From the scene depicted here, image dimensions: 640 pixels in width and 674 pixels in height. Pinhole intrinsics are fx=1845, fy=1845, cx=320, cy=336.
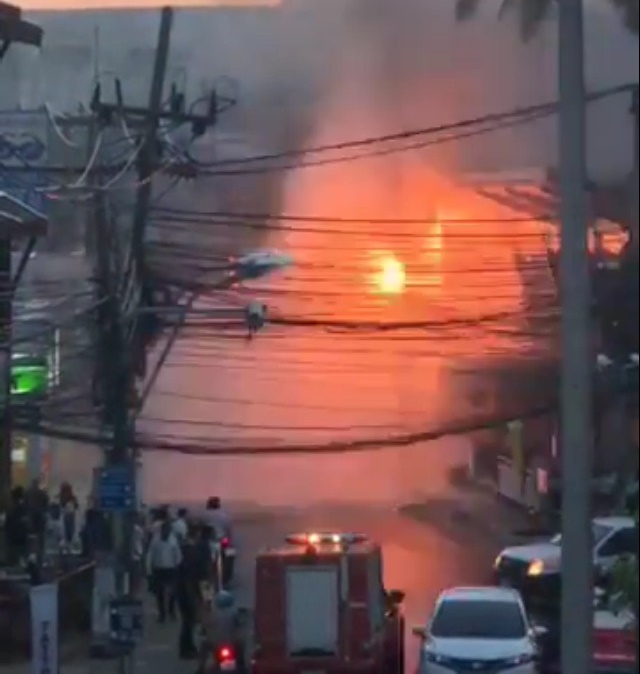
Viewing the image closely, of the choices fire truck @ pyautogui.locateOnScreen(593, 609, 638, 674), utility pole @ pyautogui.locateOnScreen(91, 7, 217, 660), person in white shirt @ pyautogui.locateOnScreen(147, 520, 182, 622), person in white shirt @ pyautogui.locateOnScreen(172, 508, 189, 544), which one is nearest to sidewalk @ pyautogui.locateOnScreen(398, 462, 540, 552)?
person in white shirt @ pyautogui.locateOnScreen(172, 508, 189, 544)

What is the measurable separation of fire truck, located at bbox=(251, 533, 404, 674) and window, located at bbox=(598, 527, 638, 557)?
6.34 meters

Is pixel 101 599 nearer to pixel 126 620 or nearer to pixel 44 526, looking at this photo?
pixel 126 620

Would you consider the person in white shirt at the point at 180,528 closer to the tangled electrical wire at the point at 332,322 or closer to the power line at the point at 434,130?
the tangled electrical wire at the point at 332,322

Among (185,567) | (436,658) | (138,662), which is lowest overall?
(138,662)

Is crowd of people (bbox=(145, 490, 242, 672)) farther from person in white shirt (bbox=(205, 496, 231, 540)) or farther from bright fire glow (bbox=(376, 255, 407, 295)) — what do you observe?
bright fire glow (bbox=(376, 255, 407, 295))

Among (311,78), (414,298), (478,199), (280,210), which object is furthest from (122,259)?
(478,199)

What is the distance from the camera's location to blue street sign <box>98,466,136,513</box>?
42.9ft

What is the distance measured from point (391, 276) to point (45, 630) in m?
5.78

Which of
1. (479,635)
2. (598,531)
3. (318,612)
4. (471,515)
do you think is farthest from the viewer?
(471,515)

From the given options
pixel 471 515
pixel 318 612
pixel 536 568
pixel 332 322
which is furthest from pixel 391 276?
pixel 318 612

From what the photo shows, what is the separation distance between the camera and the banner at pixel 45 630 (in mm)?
9883

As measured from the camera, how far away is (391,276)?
14.9 m

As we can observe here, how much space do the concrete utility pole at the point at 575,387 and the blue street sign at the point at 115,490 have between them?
8636 millimetres

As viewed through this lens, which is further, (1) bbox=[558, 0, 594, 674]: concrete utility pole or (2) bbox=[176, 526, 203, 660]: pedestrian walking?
(2) bbox=[176, 526, 203, 660]: pedestrian walking
